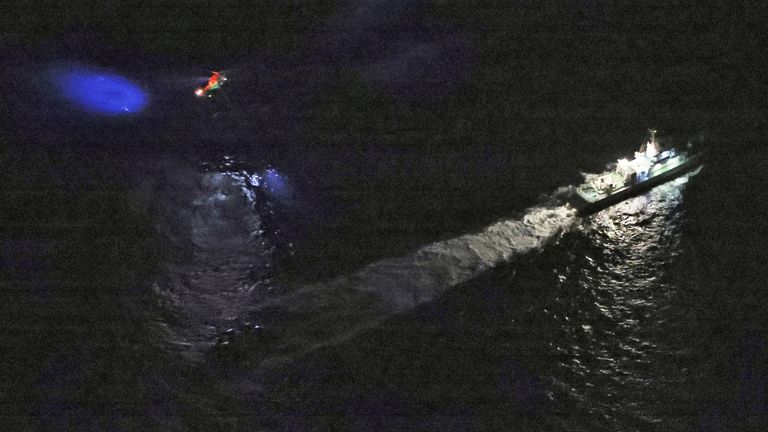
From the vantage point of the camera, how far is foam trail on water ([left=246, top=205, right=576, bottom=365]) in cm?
2259

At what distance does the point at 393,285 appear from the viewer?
2400 centimetres

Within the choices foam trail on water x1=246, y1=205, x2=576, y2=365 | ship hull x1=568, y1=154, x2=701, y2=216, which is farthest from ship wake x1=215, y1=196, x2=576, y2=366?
ship hull x1=568, y1=154, x2=701, y2=216

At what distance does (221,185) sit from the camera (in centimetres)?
2900

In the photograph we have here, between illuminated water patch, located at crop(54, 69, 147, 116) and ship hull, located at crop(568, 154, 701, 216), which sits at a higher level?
illuminated water patch, located at crop(54, 69, 147, 116)

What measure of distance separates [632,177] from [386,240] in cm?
952

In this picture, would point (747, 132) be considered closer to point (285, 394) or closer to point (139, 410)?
point (285, 394)

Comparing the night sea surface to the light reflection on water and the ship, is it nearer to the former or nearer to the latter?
the light reflection on water

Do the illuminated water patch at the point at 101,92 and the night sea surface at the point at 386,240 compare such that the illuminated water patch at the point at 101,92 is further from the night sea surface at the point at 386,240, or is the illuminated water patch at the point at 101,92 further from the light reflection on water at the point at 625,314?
the light reflection on water at the point at 625,314

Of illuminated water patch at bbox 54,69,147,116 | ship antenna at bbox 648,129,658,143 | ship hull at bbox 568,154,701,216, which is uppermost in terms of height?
illuminated water patch at bbox 54,69,147,116

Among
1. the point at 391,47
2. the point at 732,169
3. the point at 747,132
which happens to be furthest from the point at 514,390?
the point at 391,47

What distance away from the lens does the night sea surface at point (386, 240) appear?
68.2 ft

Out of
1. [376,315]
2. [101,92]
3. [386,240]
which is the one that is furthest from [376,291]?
[101,92]

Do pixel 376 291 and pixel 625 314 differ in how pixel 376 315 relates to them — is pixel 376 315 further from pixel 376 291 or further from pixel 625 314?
pixel 625 314

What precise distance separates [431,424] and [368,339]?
3499 millimetres
